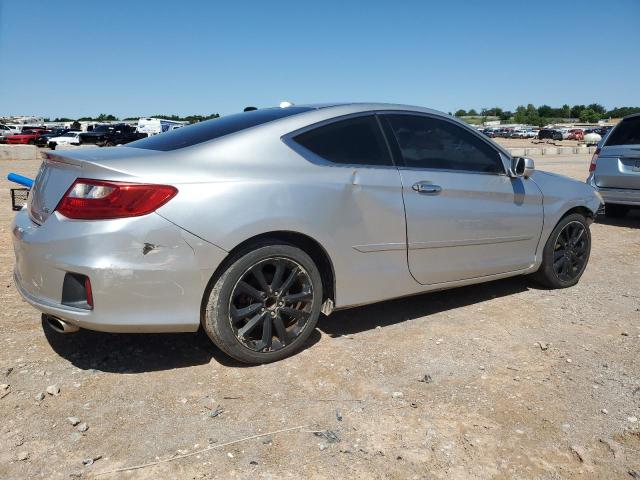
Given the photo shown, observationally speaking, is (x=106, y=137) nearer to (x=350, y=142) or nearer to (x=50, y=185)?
(x=50, y=185)

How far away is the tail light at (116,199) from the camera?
2.76 m

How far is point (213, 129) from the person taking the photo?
3521mm

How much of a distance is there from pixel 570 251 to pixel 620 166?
13.1 ft

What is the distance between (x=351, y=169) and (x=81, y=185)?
1554 mm

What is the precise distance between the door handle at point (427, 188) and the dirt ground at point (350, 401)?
3.21 feet

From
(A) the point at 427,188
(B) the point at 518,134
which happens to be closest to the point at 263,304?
(A) the point at 427,188

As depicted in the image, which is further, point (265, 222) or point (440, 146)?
point (440, 146)

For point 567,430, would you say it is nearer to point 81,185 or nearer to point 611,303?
point 611,303

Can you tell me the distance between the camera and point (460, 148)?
163 inches

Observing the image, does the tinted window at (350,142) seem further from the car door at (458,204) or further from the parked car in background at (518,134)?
the parked car in background at (518,134)

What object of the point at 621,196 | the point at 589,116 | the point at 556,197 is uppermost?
the point at 589,116

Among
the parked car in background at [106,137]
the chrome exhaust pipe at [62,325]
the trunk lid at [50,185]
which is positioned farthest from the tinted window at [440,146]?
the parked car in background at [106,137]

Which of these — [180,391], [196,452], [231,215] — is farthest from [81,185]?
[196,452]

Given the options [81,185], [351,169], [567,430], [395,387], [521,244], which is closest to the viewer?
[567,430]
